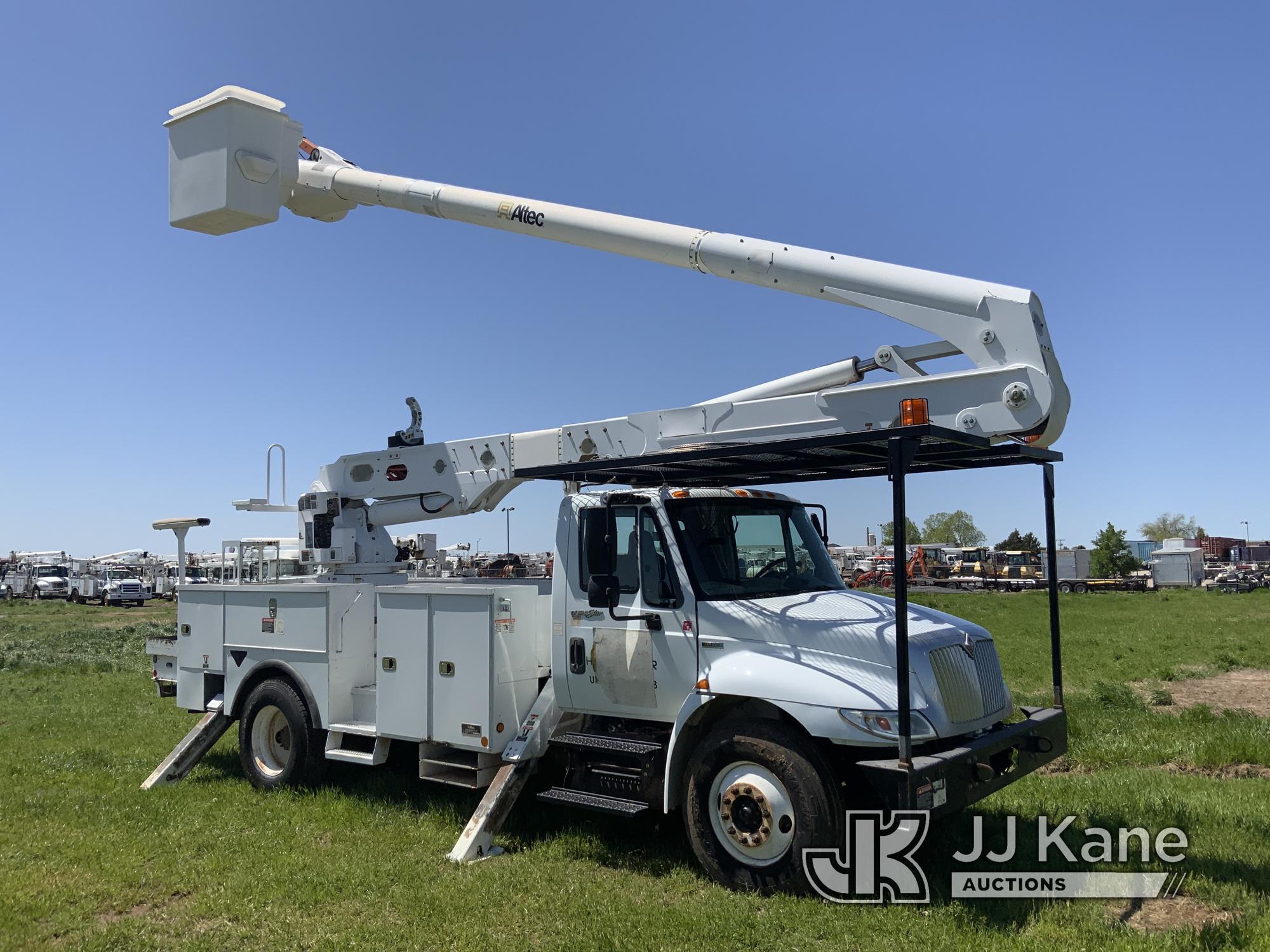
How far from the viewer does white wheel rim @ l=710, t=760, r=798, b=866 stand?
5902 millimetres

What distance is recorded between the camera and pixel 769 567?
284 inches

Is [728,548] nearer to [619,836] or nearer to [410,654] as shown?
[619,836]

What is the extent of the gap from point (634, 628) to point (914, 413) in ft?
8.23

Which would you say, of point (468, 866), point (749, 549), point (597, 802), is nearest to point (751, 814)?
point (597, 802)

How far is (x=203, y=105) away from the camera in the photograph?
928 centimetres

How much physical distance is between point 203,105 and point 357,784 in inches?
263

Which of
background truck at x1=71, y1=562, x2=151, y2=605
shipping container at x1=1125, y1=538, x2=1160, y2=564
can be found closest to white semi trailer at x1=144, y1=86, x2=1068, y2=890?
background truck at x1=71, y1=562, x2=151, y2=605

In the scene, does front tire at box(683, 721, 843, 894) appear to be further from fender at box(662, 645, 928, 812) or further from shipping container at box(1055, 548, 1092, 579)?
shipping container at box(1055, 548, 1092, 579)

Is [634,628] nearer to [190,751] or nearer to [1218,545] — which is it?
[190,751]

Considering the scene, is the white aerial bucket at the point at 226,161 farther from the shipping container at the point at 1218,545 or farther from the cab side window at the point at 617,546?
the shipping container at the point at 1218,545

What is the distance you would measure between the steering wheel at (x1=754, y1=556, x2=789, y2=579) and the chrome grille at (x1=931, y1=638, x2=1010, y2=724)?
144cm

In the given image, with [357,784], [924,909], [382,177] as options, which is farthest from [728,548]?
[382,177]

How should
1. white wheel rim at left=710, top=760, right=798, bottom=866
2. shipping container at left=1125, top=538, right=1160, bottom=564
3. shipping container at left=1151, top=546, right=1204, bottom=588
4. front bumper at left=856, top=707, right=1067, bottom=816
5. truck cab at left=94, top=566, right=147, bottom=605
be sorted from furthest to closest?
shipping container at left=1125, top=538, right=1160, bottom=564 < shipping container at left=1151, top=546, right=1204, bottom=588 < truck cab at left=94, top=566, right=147, bottom=605 < white wheel rim at left=710, top=760, right=798, bottom=866 < front bumper at left=856, top=707, right=1067, bottom=816

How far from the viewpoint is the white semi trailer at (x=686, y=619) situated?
595 cm
